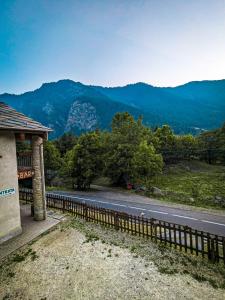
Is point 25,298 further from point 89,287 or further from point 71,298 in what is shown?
point 89,287

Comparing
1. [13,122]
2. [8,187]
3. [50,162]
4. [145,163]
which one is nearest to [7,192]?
[8,187]

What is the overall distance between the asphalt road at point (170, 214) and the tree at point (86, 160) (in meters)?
6.42

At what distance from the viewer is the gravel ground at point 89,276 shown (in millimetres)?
6246

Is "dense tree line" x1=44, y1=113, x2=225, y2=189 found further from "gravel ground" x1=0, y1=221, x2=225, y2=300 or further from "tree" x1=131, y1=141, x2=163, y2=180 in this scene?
"gravel ground" x1=0, y1=221, x2=225, y2=300

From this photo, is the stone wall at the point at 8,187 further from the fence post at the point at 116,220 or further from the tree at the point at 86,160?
the tree at the point at 86,160

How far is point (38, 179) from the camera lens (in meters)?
13.1

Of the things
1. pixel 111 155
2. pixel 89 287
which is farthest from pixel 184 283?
pixel 111 155

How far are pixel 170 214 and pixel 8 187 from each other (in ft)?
37.5

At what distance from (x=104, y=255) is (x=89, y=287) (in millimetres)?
1987

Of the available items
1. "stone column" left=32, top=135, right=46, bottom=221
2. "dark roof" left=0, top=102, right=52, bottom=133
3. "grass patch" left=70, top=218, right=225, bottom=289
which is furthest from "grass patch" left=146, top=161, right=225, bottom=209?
"dark roof" left=0, top=102, right=52, bottom=133

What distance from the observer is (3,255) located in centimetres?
895

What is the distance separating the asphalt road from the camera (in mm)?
13138

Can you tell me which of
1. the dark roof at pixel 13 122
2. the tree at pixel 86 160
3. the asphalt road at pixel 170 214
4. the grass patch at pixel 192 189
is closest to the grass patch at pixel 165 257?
the asphalt road at pixel 170 214

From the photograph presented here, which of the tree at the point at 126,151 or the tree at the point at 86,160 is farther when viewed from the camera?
the tree at the point at 86,160
